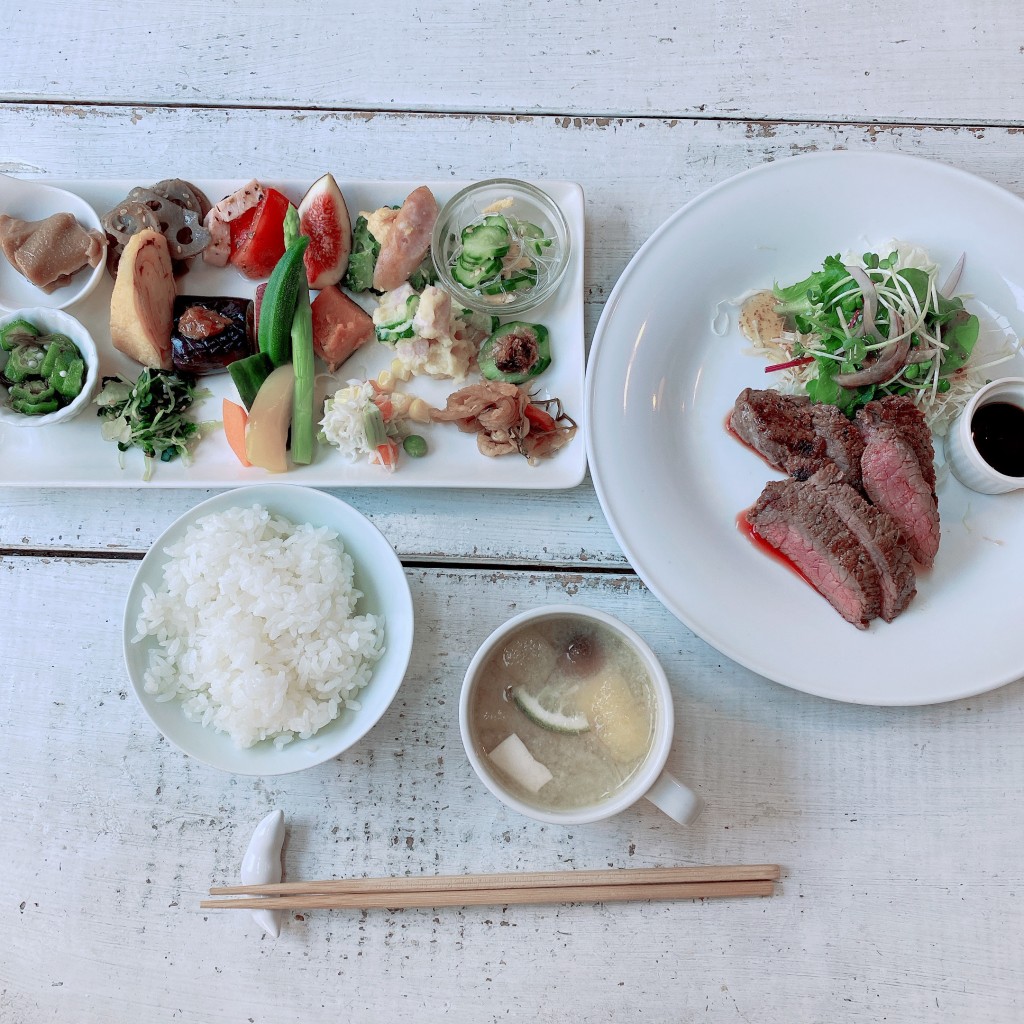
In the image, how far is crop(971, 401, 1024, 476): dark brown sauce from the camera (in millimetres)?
1980

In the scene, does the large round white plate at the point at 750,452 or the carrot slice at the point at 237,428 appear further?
the carrot slice at the point at 237,428

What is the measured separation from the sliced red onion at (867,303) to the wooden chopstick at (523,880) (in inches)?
52.1

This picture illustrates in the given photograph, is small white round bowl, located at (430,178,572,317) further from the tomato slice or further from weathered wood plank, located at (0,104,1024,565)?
the tomato slice

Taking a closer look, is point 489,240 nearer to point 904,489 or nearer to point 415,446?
point 415,446

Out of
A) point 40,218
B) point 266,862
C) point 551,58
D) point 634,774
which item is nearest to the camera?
point 634,774

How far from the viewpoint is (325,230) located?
82.0 inches

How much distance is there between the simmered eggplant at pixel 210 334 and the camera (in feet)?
6.75

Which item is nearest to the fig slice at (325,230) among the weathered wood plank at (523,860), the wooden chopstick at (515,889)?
the weathered wood plank at (523,860)

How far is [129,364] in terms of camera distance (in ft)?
7.07

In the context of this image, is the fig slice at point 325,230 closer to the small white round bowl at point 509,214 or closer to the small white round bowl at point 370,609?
the small white round bowl at point 509,214

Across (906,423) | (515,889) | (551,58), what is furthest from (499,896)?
(551,58)

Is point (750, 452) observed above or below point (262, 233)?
below

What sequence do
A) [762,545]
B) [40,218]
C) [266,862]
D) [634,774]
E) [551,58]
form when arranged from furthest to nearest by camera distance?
[551,58] < [40,218] < [762,545] < [266,862] < [634,774]

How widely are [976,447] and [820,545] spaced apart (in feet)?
1.54
